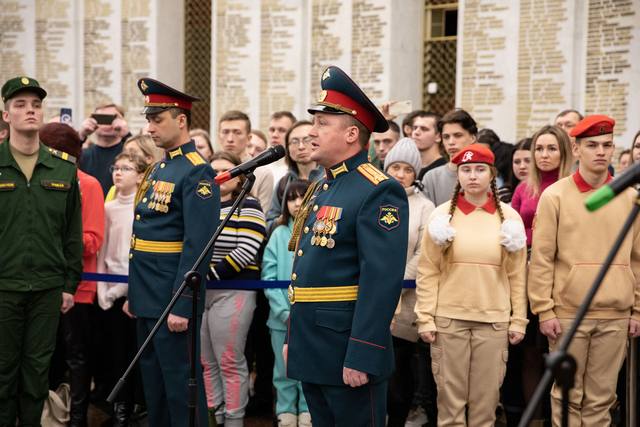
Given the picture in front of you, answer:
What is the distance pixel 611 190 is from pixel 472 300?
288 cm

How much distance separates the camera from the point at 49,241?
19.0 ft

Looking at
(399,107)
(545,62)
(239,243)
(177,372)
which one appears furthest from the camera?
(545,62)

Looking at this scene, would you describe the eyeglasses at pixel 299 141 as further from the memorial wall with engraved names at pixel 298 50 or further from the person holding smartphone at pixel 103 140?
the memorial wall with engraved names at pixel 298 50

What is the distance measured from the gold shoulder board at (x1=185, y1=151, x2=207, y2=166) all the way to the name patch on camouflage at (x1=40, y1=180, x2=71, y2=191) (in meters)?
0.91

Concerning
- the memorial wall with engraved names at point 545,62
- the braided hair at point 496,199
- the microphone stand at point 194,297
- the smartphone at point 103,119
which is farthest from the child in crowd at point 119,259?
the memorial wall with engraved names at point 545,62

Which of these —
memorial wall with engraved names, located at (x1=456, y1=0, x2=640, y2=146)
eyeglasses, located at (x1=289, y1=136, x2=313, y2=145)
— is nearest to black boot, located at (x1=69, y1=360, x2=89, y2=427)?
eyeglasses, located at (x1=289, y1=136, x2=313, y2=145)

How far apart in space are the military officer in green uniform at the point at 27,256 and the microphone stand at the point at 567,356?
369cm

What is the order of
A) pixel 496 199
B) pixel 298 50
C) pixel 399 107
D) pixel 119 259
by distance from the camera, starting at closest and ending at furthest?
pixel 496 199 → pixel 119 259 → pixel 399 107 → pixel 298 50

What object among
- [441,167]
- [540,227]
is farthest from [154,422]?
[441,167]

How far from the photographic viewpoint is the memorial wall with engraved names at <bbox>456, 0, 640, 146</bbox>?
33.8ft

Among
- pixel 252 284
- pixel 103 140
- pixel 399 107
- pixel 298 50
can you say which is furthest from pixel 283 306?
pixel 298 50

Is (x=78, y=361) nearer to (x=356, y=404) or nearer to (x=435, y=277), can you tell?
(x=435, y=277)

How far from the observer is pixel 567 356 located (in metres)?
2.92

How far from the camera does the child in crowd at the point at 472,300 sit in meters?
5.66
